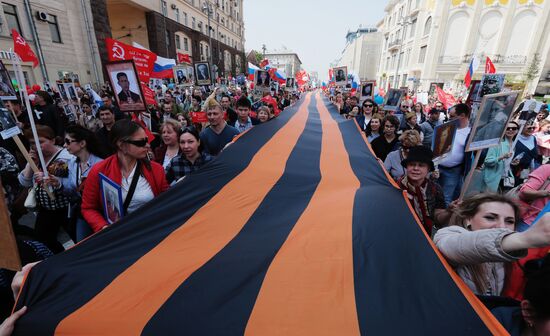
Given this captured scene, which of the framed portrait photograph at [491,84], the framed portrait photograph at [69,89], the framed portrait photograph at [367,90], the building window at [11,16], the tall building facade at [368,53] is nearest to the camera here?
the framed portrait photograph at [491,84]

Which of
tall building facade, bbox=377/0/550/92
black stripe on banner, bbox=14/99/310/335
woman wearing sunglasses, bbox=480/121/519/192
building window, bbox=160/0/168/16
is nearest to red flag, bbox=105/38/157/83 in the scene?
black stripe on banner, bbox=14/99/310/335

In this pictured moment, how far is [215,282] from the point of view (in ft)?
3.93

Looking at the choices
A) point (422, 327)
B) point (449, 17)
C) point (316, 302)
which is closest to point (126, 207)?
point (316, 302)

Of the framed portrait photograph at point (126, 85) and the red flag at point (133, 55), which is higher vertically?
the red flag at point (133, 55)

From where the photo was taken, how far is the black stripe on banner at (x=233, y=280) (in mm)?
988

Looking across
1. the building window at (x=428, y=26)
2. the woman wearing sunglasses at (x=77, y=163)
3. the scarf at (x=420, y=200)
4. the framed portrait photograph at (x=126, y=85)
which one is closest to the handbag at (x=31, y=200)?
the woman wearing sunglasses at (x=77, y=163)

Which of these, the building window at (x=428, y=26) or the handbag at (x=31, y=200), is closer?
the handbag at (x=31, y=200)

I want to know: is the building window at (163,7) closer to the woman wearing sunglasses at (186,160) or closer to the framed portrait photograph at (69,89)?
the framed portrait photograph at (69,89)

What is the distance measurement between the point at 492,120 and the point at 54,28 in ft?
62.9

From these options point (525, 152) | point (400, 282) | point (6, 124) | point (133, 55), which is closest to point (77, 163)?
point (6, 124)

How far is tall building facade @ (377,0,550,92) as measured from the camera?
25766 millimetres

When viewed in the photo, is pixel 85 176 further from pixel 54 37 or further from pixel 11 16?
pixel 54 37

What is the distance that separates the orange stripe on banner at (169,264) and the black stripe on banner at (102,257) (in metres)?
0.06

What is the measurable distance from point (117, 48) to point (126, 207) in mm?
4706
